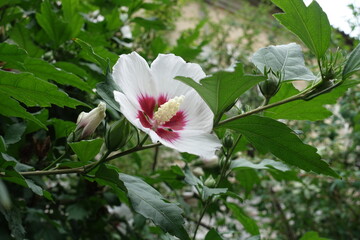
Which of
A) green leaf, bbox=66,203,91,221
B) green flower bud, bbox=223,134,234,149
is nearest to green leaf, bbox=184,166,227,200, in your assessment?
green flower bud, bbox=223,134,234,149

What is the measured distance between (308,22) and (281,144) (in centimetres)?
18

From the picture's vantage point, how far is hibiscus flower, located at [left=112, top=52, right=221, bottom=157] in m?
0.58

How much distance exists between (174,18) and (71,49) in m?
1.51

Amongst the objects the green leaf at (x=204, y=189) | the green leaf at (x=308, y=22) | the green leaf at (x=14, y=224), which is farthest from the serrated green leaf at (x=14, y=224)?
the green leaf at (x=308, y=22)

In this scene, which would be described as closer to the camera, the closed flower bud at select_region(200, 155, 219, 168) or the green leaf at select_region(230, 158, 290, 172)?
the green leaf at select_region(230, 158, 290, 172)

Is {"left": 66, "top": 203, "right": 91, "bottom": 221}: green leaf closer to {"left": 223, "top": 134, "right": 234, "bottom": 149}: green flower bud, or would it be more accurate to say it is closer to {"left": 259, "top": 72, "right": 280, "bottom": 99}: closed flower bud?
{"left": 223, "top": 134, "right": 234, "bottom": 149}: green flower bud

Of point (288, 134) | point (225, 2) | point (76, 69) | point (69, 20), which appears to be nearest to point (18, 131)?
point (76, 69)

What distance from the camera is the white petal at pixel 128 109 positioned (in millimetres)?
522

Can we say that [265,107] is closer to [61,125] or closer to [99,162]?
[99,162]

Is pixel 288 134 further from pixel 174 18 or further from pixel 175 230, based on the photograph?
pixel 174 18

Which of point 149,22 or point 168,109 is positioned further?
point 149,22

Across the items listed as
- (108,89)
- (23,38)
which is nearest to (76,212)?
(23,38)

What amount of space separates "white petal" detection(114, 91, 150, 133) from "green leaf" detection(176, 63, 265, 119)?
7 centimetres

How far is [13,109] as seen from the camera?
2.16 feet
